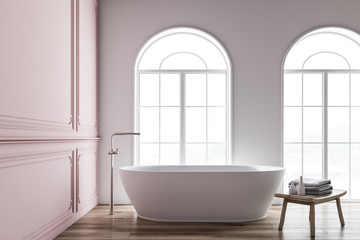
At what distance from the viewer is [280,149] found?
438cm

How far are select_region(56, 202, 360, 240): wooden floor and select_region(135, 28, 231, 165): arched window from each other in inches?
45.5

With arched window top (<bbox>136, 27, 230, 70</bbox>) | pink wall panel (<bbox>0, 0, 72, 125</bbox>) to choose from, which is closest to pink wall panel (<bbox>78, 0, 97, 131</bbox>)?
pink wall panel (<bbox>0, 0, 72, 125</bbox>)

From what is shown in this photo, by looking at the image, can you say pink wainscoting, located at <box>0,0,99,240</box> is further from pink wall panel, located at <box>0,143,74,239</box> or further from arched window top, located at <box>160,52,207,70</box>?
arched window top, located at <box>160,52,207,70</box>

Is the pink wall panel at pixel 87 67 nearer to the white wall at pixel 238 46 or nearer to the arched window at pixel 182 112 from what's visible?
the white wall at pixel 238 46

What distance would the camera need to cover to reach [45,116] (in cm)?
276

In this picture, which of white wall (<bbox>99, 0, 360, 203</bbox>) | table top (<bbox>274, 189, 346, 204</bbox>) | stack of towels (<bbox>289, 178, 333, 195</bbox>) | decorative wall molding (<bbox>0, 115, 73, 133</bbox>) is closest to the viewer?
decorative wall molding (<bbox>0, 115, 73, 133</bbox>)

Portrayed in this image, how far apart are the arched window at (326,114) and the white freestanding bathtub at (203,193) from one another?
1.44 metres

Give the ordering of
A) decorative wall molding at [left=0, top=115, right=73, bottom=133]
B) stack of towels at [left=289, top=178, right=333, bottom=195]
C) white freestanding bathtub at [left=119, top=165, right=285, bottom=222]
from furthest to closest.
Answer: white freestanding bathtub at [left=119, top=165, right=285, bottom=222] < stack of towels at [left=289, top=178, right=333, bottom=195] < decorative wall molding at [left=0, top=115, right=73, bottom=133]

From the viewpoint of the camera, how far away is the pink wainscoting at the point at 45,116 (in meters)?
2.19

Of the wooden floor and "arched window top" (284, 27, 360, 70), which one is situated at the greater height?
"arched window top" (284, 27, 360, 70)

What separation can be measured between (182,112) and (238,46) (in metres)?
1.12

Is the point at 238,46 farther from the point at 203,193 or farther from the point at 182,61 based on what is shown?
the point at 203,193

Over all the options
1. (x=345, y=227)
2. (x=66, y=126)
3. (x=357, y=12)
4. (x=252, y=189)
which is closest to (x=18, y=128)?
(x=66, y=126)

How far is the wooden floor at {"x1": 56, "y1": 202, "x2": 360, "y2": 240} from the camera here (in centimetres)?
300
